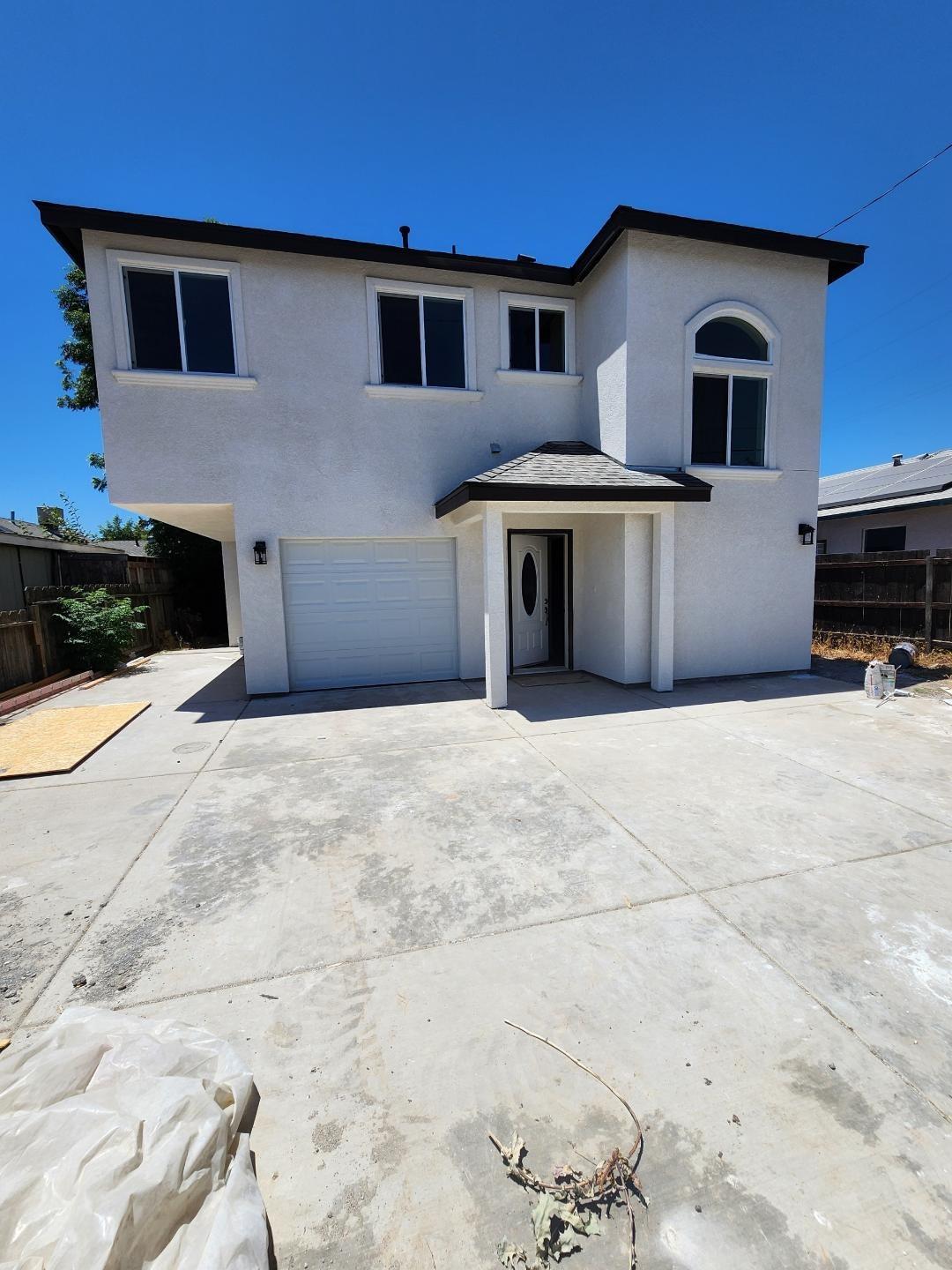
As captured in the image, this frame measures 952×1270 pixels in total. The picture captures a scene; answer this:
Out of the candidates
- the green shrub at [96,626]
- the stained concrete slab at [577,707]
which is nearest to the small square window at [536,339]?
the stained concrete slab at [577,707]

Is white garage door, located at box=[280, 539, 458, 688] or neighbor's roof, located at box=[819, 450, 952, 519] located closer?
white garage door, located at box=[280, 539, 458, 688]

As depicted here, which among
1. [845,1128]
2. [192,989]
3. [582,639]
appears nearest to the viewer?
[845,1128]

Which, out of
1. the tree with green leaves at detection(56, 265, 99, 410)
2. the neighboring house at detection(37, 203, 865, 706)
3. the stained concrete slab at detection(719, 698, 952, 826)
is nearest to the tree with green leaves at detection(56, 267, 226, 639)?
the tree with green leaves at detection(56, 265, 99, 410)

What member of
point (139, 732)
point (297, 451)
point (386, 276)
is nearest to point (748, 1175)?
point (139, 732)

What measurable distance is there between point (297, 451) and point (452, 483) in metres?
2.40

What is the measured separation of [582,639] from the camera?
31.2 feet

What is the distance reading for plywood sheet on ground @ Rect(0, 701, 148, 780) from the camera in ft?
18.1

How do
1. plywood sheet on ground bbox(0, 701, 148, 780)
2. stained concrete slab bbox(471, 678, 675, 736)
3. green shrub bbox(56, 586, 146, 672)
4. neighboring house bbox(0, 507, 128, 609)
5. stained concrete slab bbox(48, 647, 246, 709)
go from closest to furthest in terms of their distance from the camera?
1. plywood sheet on ground bbox(0, 701, 148, 780)
2. stained concrete slab bbox(471, 678, 675, 736)
3. stained concrete slab bbox(48, 647, 246, 709)
4. neighboring house bbox(0, 507, 128, 609)
5. green shrub bbox(56, 586, 146, 672)

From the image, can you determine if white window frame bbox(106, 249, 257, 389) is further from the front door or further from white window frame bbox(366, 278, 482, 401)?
the front door

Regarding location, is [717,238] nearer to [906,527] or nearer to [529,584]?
[529,584]

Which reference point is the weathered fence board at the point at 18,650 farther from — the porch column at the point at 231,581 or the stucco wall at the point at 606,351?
the stucco wall at the point at 606,351

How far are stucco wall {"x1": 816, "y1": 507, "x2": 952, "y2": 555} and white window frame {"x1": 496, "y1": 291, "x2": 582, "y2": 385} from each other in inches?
346

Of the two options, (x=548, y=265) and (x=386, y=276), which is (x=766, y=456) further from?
(x=386, y=276)

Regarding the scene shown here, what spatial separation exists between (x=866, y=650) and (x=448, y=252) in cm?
1075
